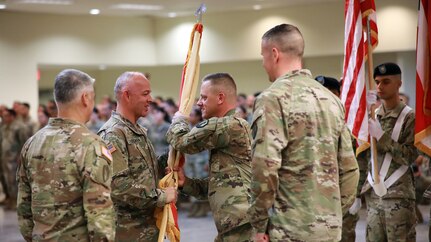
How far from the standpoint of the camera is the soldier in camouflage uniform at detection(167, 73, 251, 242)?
4676 mm

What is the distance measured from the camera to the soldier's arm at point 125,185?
14.9ft

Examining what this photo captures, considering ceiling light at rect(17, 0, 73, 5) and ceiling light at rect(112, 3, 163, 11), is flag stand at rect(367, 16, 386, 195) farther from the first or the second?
ceiling light at rect(112, 3, 163, 11)

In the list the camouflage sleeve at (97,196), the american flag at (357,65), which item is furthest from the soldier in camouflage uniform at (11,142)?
the camouflage sleeve at (97,196)

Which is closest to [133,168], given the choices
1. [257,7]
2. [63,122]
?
[63,122]

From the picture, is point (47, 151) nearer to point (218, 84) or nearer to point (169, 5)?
point (218, 84)

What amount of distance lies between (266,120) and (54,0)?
1062cm

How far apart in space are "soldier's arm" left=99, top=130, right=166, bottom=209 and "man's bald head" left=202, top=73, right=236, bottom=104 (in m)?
0.72

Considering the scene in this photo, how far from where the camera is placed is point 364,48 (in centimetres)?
549

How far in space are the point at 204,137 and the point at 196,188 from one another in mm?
552

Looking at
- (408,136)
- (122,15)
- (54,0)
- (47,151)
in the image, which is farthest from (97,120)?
(47,151)

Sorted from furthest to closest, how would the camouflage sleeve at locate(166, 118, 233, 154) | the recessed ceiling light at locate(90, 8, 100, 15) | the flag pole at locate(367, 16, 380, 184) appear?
the recessed ceiling light at locate(90, 8, 100, 15), the flag pole at locate(367, 16, 380, 184), the camouflage sleeve at locate(166, 118, 233, 154)

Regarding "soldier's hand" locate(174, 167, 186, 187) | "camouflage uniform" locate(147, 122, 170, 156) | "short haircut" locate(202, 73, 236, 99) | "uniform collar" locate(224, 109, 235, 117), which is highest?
"short haircut" locate(202, 73, 236, 99)

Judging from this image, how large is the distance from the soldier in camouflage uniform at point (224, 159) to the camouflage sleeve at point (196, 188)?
122 millimetres

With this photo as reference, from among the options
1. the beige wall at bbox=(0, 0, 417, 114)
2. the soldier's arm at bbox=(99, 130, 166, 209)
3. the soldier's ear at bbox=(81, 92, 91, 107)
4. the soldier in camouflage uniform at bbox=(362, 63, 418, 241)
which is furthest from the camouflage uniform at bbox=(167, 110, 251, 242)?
the beige wall at bbox=(0, 0, 417, 114)
